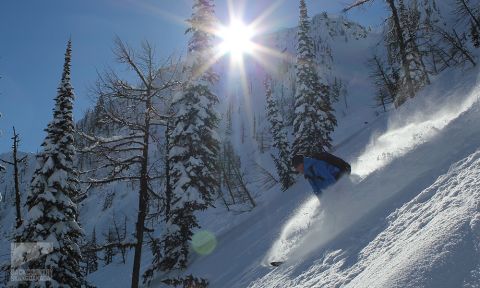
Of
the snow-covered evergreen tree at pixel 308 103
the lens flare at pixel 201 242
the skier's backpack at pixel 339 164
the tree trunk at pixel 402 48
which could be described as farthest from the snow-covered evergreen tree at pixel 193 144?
the snow-covered evergreen tree at pixel 308 103

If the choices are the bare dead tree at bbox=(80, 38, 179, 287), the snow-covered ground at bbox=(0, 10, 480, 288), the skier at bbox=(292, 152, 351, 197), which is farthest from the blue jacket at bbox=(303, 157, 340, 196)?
the bare dead tree at bbox=(80, 38, 179, 287)

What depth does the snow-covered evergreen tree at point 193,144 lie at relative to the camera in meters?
19.1

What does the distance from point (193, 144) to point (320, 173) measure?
11.7m

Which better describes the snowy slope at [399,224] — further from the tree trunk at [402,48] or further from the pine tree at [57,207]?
the tree trunk at [402,48]

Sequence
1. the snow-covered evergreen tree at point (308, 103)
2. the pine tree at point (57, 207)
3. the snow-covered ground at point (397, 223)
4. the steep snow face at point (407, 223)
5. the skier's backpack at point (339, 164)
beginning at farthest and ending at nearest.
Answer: the snow-covered evergreen tree at point (308, 103) → the pine tree at point (57, 207) → the skier's backpack at point (339, 164) → the snow-covered ground at point (397, 223) → the steep snow face at point (407, 223)

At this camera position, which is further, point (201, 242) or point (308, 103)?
point (308, 103)

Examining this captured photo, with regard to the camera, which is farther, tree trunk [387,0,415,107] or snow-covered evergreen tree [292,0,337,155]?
snow-covered evergreen tree [292,0,337,155]

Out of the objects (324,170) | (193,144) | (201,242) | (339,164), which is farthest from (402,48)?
(201,242)

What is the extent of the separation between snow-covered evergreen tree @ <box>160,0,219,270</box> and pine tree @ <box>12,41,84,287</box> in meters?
4.32

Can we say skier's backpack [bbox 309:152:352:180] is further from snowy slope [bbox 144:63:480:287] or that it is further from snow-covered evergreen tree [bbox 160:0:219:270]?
snow-covered evergreen tree [bbox 160:0:219:270]

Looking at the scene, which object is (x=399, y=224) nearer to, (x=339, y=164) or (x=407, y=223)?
(x=407, y=223)

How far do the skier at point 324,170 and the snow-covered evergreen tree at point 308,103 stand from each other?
20887 mm

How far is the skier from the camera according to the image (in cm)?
918

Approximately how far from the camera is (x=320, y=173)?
928 centimetres
